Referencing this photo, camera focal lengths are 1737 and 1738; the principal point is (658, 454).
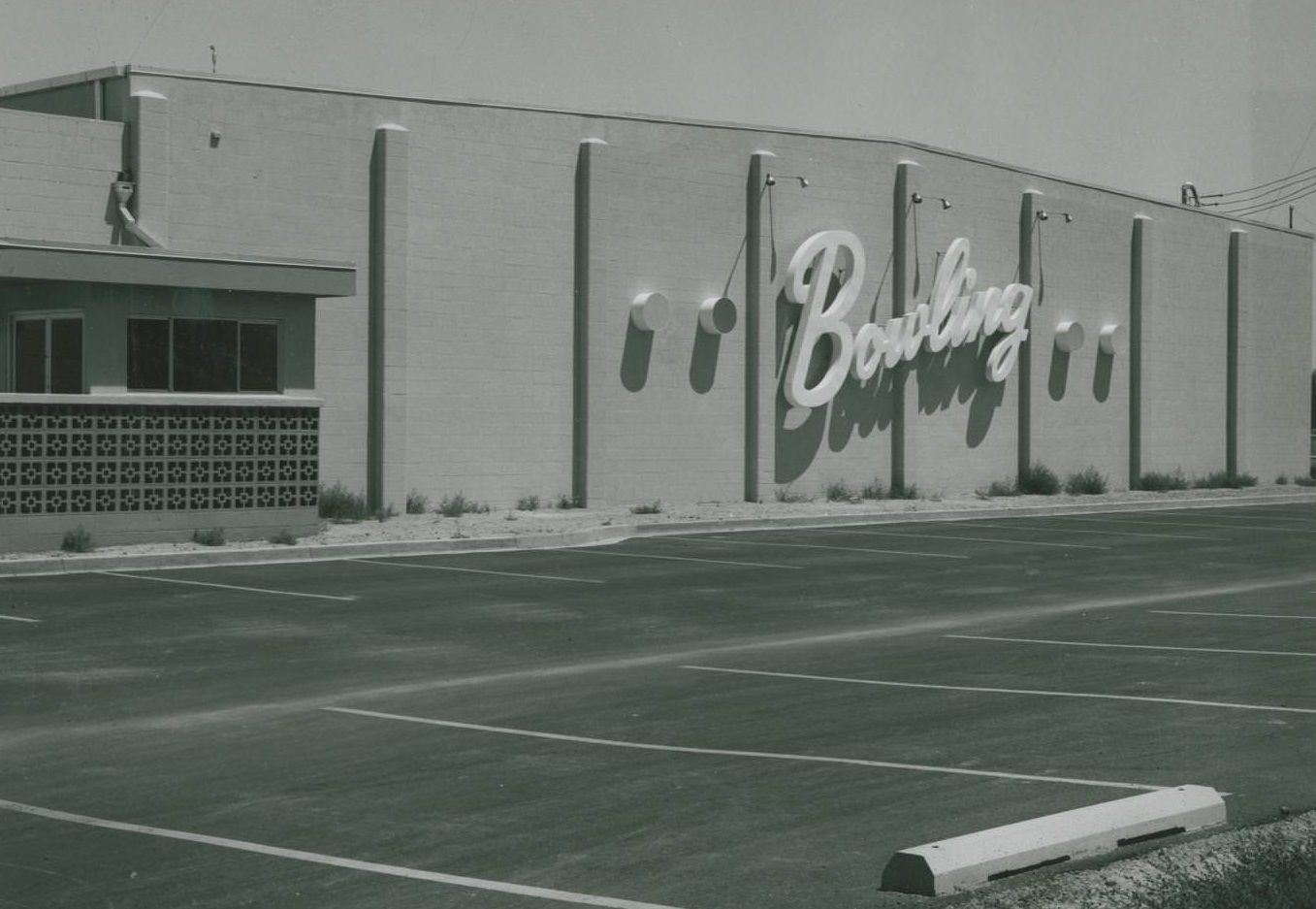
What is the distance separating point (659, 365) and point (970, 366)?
9300mm

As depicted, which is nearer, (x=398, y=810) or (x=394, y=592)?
(x=398, y=810)

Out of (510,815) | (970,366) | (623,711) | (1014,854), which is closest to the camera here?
(1014,854)

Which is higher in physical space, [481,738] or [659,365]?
[659,365]

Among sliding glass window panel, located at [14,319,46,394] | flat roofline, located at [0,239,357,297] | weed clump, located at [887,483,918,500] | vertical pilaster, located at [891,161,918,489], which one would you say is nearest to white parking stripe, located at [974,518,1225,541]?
weed clump, located at [887,483,918,500]

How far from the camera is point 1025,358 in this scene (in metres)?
39.3

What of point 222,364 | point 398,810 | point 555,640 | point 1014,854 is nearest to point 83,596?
point 555,640

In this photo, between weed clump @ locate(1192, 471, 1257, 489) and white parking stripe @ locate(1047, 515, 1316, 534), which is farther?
weed clump @ locate(1192, 471, 1257, 489)

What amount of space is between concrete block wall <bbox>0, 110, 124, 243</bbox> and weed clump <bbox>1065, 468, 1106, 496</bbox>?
23.5 meters

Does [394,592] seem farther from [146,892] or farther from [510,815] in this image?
[146,892]

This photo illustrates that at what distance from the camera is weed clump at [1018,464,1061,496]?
38.8 m

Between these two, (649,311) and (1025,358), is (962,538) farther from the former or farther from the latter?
(1025,358)

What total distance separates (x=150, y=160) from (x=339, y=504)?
572 cm

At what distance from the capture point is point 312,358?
78.1ft

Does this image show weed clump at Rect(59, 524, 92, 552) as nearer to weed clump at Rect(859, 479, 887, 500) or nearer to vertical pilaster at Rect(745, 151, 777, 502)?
vertical pilaster at Rect(745, 151, 777, 502)
